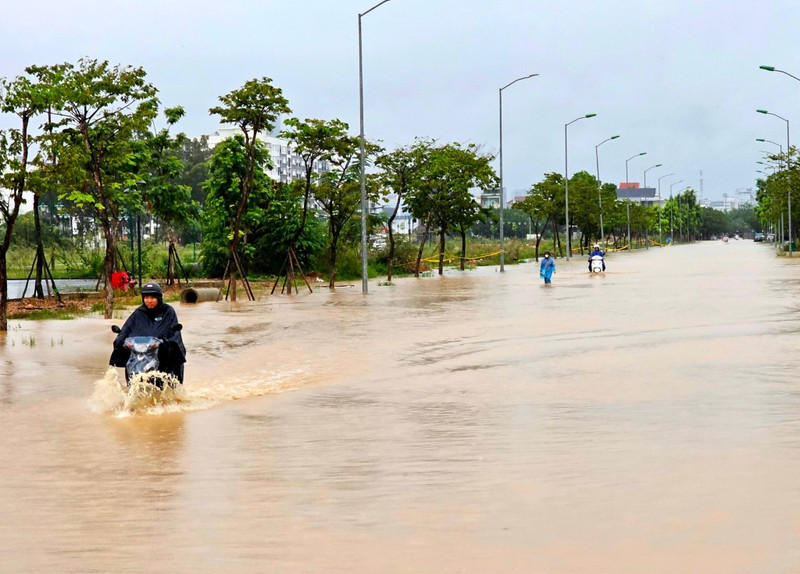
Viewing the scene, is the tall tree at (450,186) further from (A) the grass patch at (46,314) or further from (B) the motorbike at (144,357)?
(B) the motorbike at (144,357)

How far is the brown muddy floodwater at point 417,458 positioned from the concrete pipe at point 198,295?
42.3ft

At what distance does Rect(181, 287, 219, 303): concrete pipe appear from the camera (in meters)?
33.0

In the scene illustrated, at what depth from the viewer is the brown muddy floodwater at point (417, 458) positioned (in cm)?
629

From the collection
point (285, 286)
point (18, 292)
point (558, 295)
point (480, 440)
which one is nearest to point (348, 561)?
point (480, 440)

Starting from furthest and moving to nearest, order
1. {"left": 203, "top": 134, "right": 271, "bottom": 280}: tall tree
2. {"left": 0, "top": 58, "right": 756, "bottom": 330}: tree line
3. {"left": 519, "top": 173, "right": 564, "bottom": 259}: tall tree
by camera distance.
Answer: {"left": 519, "top": 173, "right": 564, "bottom": 259}: tall tree, {"left": 203, "top": 134, "right": 271, "bottom": 280}: tall tree, {"left": 0, "top": 58, "right": 756, "bottom": 330}: tree line

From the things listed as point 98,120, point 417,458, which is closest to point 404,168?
point 98,120

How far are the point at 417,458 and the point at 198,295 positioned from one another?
25.1 metres

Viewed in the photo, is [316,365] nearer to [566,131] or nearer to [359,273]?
[359,273]

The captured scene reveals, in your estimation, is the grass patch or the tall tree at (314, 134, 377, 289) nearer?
the grass patch

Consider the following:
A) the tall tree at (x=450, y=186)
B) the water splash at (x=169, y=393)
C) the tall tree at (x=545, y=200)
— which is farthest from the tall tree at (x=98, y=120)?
the tall tree at (x=545, y=200)

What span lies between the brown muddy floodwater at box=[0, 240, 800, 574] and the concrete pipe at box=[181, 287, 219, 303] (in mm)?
12907

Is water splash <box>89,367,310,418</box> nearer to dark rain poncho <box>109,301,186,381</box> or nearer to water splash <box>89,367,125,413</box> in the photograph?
water splash <box>89,367,125,413</box>

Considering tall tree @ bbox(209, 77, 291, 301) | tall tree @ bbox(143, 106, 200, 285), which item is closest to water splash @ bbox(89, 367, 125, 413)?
tall tree @ bbox(209, 77, 291, 301)

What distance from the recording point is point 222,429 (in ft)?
35.5
